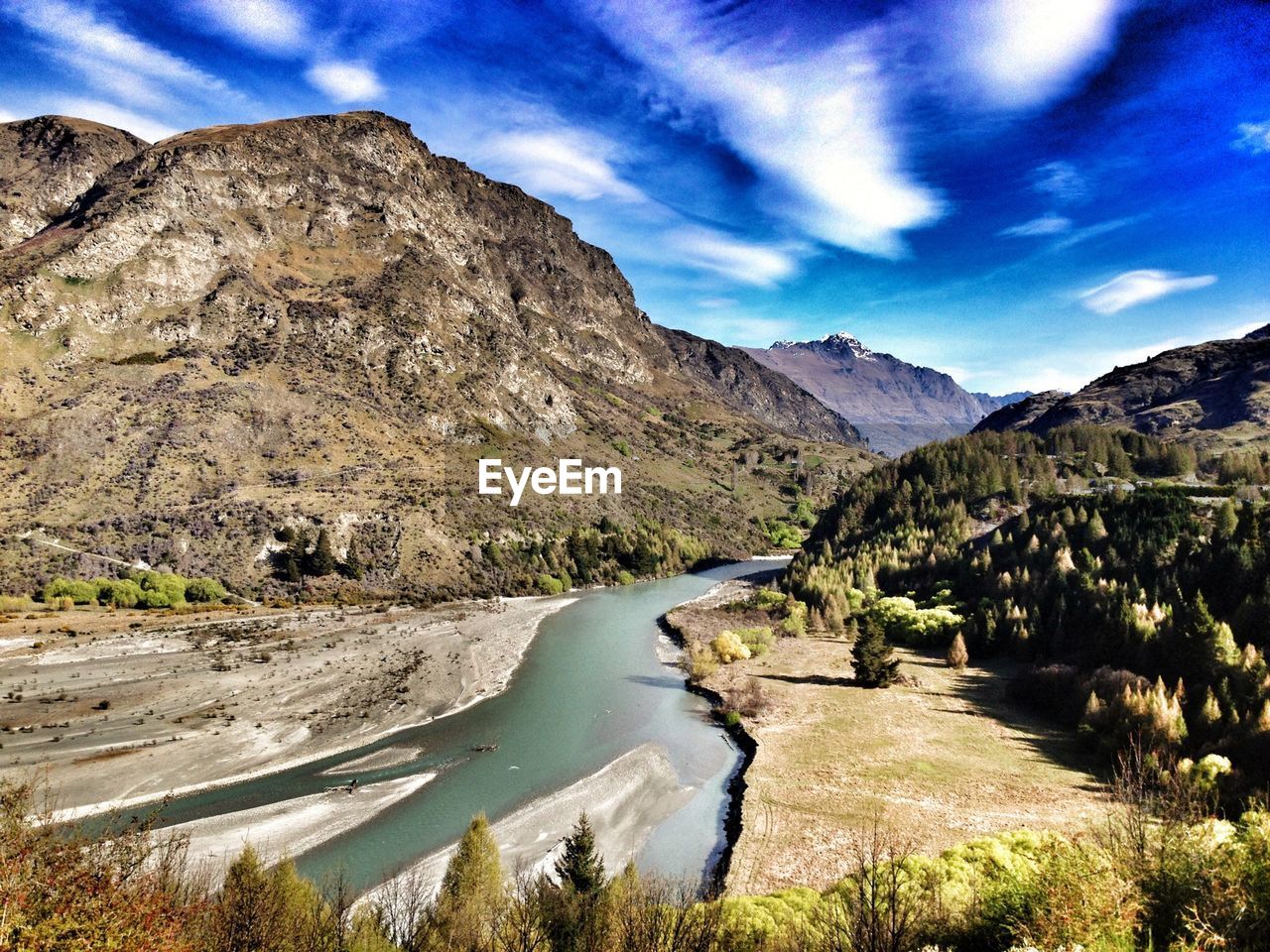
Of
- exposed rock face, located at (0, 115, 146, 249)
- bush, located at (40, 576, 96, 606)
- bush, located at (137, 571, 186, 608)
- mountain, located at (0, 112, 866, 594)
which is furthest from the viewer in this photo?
exposed rock face, located at (0, 115, 146, 249)

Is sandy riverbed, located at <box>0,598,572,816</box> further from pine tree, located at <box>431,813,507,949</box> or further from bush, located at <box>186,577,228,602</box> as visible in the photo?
pine tree, located at <box>431,813,507,949</box>

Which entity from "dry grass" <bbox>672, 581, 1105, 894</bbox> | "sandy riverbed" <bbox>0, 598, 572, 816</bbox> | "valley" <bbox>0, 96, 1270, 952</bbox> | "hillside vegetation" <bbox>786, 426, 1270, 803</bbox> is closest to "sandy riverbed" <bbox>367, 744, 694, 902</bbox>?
"valley" <bbox>0, 96, 1270, 952</bbox>

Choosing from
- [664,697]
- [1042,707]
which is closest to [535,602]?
[664,697]

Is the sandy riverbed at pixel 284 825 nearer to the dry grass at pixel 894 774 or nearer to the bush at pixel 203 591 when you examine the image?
the dry grass at pixel 894 774

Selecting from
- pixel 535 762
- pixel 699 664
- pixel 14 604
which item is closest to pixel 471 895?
pixel 535 762

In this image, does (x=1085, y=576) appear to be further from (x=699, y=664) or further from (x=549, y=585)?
(x=549, y=585)
